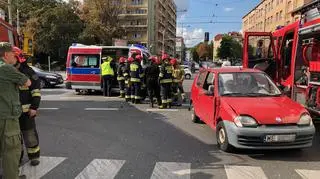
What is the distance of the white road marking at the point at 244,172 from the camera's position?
19.4 ft

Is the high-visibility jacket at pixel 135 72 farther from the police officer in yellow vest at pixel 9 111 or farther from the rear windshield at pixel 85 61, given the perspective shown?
the police officer in yellow vest at pixel 9 111

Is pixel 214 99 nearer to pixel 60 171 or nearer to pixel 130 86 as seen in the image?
pixel 60 171

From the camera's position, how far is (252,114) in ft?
23.0

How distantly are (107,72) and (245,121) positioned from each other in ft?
35.5

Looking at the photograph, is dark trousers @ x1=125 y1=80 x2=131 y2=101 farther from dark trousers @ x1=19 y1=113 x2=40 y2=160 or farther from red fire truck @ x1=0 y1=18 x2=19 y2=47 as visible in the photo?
dark trousers @ x1=19 y1=113 x2=40 y2=160

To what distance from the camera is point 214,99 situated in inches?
324

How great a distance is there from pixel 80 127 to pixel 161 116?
286cm

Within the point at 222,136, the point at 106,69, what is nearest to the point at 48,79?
the point at 106,69

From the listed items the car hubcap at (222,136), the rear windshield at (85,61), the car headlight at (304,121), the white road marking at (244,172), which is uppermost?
the rear windshield at (85,61)

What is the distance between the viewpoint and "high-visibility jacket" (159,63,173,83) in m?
13.5

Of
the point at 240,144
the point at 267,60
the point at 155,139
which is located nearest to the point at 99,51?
the point at 267,60

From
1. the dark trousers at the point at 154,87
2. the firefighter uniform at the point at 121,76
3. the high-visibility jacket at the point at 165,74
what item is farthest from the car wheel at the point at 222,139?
the firefighter uniform at the point at 121,76

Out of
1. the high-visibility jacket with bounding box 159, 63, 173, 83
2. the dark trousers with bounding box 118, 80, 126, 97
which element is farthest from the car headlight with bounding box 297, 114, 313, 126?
the dark trousers with bounding box 118, 80, 126, 97

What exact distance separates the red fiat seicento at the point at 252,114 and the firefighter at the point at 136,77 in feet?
20.5
